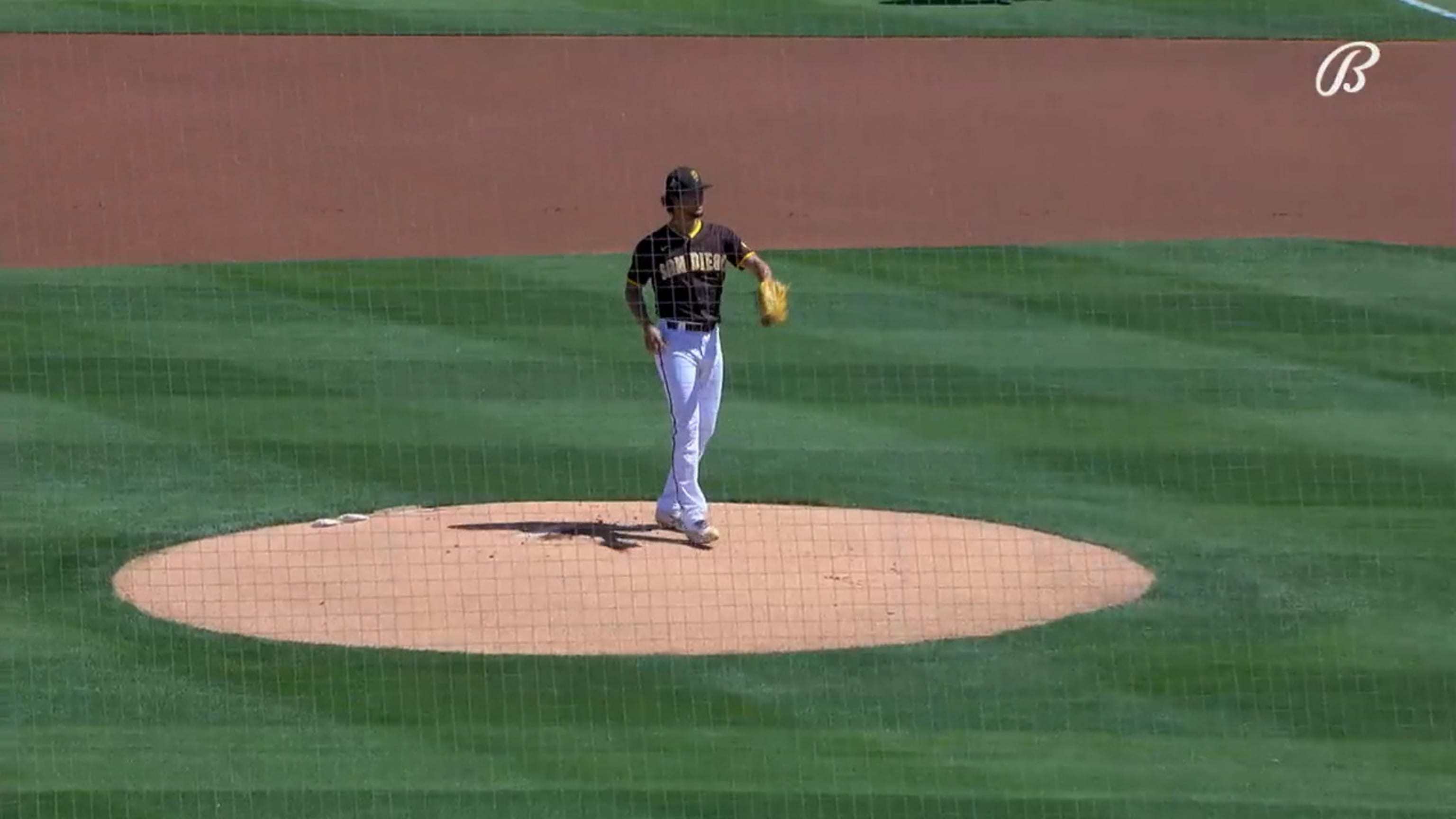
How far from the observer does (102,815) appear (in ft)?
27.1

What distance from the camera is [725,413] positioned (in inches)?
539

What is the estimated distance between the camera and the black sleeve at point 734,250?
36.2ft

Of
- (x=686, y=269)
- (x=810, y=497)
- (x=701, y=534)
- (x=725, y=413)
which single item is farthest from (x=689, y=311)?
(x=725, y=413)

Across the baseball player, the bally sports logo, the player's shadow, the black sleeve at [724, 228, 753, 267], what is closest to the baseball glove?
the baseball player

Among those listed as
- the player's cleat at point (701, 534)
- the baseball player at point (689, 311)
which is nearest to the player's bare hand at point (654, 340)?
the baseball player at point (689, 311)

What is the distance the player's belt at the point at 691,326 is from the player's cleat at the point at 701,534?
78 cm

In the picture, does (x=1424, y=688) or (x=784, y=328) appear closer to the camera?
(x=1424, y=688)

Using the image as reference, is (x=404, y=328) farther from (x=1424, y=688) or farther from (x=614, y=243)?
(x=1424, y=688)

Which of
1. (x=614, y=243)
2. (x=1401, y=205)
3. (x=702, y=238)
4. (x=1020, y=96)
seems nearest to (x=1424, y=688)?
(x=702, y=238)

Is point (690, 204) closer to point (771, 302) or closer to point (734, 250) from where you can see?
point (734, 250)

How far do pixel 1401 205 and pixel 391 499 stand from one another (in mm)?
9532

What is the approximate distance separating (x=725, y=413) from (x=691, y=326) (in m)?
2.74

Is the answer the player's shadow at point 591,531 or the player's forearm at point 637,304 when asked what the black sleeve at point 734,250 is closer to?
the player's forearm at point 637,304

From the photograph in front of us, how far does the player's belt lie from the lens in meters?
11.0
